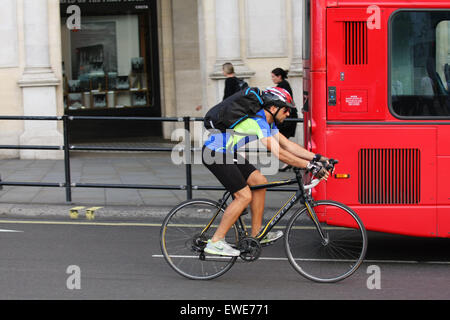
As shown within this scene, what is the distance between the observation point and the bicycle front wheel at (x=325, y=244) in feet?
23.7

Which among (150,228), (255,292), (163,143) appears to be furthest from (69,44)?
(255,292)

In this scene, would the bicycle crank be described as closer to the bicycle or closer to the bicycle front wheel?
the bicycle

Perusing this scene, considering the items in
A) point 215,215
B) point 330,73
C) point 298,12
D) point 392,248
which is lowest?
point 392,248

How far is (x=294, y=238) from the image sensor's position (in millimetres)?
7258

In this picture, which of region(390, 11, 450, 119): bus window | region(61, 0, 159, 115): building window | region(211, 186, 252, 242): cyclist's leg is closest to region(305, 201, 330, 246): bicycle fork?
region(211, 186, 252, 242): cyclist's leg

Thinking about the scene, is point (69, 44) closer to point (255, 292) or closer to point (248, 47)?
point (248, 47)

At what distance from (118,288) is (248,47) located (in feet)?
34.8

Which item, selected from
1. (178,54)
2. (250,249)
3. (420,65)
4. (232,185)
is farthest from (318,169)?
(178,54)

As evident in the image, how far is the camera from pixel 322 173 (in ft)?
22.8

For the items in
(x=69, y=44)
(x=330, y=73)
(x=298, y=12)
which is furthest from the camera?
(x=69, y=44)

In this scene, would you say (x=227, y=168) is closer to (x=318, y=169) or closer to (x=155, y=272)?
(x=318, y=169)

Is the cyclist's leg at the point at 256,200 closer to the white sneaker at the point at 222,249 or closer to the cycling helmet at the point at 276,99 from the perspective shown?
the white sneaker at the point at 222,249

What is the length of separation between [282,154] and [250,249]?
0.88 meters

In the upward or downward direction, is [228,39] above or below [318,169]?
Result: above
